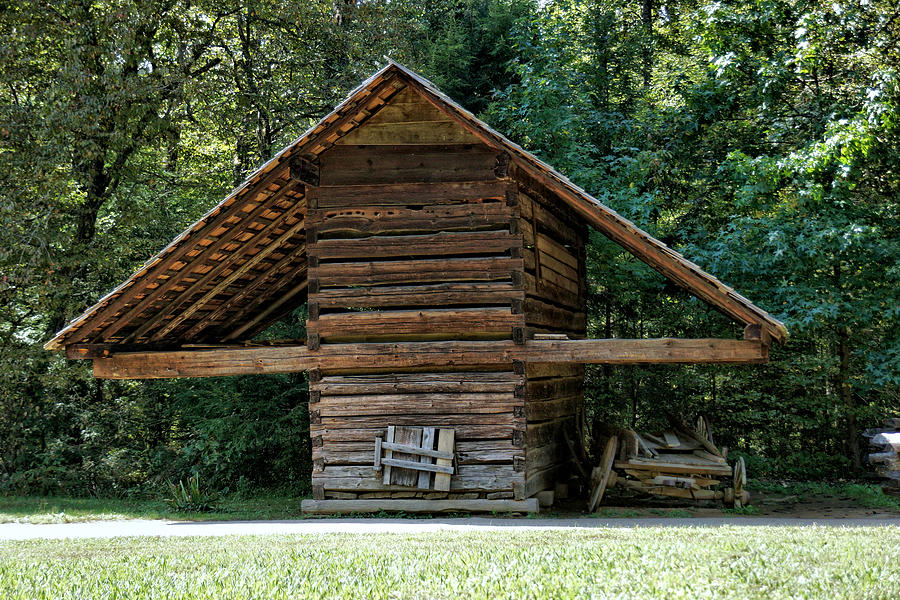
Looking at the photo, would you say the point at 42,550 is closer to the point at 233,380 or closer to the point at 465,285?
the point at 465,285

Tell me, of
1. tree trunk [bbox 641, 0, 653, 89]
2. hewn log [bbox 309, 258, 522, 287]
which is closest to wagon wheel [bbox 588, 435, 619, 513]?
hewn log [bbox 309, 258, 522, 287]

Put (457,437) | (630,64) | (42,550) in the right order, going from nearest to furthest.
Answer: (42,550) → (457,437) → (630,64)

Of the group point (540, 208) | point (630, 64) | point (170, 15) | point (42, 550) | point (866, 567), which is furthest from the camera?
point (630, 64)

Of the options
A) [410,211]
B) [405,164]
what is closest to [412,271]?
[410,211]

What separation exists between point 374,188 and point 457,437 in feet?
13.0

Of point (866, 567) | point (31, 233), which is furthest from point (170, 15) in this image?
point (866, 567)

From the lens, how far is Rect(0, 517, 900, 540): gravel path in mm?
10164

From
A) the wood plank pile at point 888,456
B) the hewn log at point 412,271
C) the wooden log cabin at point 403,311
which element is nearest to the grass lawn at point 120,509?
the wooden log cabin at point 403,311

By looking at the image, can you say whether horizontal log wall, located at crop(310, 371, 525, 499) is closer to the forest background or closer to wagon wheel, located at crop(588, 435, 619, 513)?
wagon wheel, located at crop(588, 435, 619, 513)

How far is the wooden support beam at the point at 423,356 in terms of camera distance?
37.4ft

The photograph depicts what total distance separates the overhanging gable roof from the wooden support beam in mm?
528

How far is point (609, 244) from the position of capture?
18000 millimetres

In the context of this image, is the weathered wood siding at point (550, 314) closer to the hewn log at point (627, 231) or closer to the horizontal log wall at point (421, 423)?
the horizontal log wall at point (421, 423)

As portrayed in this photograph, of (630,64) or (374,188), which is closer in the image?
(374,188)
